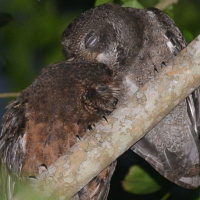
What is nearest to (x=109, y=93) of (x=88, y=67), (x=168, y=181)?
(x=88, y=67)

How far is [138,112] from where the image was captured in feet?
10.4

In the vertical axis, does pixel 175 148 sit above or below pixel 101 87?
below

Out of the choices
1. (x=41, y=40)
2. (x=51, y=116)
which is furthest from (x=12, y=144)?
(x=41, y=40)

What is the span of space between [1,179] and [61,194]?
0.99m

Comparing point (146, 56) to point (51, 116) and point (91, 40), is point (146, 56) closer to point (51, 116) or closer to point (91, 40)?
point (91, 40)

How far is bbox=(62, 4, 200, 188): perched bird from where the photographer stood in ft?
13.9

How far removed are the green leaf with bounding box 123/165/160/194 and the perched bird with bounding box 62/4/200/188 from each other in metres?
0.31

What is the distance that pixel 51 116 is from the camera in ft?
12.2

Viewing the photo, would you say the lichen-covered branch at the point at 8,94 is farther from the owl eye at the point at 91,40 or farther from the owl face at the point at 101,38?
the owl eye at the point at 91,40

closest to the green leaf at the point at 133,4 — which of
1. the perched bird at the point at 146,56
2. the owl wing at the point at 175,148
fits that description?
the perched bird at the point at 146,56

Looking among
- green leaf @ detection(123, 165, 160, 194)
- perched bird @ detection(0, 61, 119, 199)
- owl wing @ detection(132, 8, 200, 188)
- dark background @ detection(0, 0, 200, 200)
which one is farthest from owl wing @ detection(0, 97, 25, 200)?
owl wing @ detection(132, 8, 200, 188)

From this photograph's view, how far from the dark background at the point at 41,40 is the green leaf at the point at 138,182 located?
5.3 inches

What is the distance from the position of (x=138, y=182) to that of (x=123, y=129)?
1.18 metres

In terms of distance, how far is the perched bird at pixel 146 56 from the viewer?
423cm
